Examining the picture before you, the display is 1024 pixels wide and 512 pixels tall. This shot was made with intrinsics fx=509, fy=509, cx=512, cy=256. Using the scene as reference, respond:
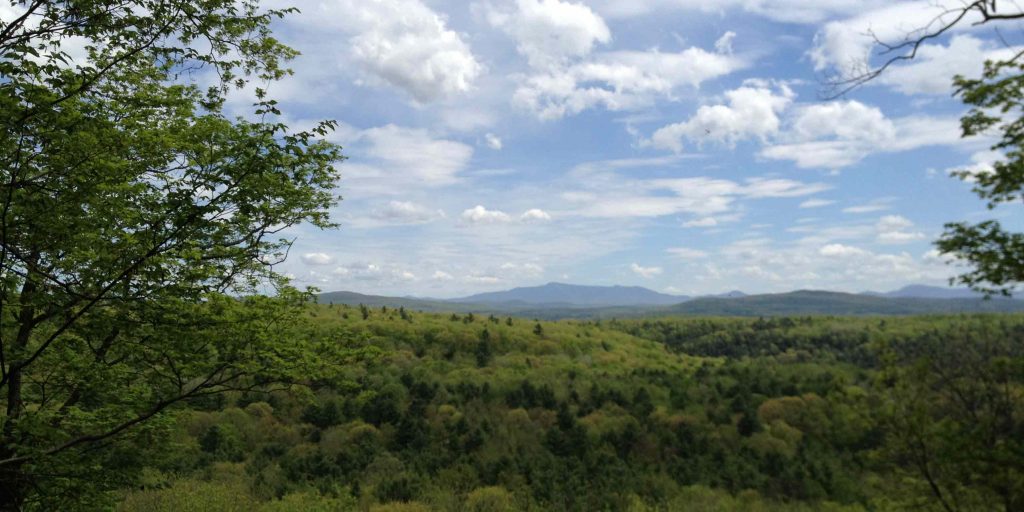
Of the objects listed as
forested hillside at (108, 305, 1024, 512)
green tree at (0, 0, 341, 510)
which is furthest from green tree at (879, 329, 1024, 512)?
green tree at (0, 0, 341, 510)

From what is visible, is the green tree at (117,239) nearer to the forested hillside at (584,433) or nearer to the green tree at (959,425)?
the forested hillside at (584,433)

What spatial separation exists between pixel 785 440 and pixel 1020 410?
20.9 metres

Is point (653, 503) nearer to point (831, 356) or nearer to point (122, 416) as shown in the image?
point (122, 416)

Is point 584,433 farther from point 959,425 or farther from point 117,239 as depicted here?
point 117,239

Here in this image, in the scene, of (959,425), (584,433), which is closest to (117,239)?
(959,425)

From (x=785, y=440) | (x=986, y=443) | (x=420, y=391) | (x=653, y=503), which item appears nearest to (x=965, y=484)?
(x=986, y=443)

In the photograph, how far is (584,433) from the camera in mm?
30453

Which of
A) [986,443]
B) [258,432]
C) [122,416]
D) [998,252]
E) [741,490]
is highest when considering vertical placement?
[998,252]

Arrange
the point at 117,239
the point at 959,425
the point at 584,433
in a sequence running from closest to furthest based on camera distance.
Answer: the point at 117,239 → the point at 959,425 → the point at 584,433

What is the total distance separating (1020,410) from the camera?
1305 centimetres

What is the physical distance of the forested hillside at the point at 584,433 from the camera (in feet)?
39.0

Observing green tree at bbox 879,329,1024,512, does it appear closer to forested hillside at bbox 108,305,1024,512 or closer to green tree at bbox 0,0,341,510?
forested hillside at bbox 108,305,1024,512

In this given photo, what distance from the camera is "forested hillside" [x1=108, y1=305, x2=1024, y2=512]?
11.9 m

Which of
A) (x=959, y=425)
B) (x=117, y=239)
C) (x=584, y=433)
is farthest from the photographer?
(x=584, y=433)
